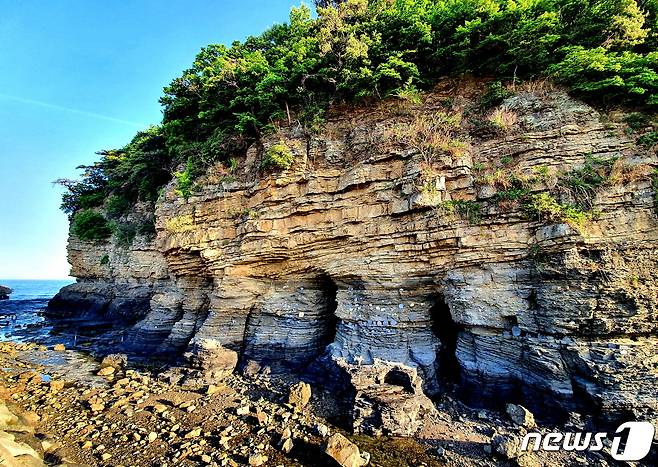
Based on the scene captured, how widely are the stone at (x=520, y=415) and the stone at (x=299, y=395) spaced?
5656 millimetres

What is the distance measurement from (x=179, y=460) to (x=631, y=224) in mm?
12819

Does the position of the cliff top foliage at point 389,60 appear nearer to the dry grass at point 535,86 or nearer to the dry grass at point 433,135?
the dry grass at point 535,86

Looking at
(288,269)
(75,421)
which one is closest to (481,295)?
(288,269)

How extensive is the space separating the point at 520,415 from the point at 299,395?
6.10 metres

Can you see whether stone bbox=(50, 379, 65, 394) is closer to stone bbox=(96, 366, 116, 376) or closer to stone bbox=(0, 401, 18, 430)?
stone bbox=(96, 366, 116, 376)

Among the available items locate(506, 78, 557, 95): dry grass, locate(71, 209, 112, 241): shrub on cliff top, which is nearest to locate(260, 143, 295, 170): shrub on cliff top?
locate(506, 78, 557, 95): dry grass

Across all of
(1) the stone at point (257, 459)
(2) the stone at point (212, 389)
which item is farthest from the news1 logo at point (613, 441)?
(2) the stone at point (212, 389)

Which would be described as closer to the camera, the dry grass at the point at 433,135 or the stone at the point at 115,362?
the dry grass at the point at 433,135

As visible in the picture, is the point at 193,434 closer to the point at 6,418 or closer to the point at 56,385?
the point at 6,418

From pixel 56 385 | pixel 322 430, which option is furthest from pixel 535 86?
pixel 56 385

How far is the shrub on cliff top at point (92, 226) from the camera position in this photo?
24.0m

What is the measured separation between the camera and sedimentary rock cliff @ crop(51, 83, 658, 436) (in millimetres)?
7719

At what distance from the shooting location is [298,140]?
12.6 m

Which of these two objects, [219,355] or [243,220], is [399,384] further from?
[243,220]
